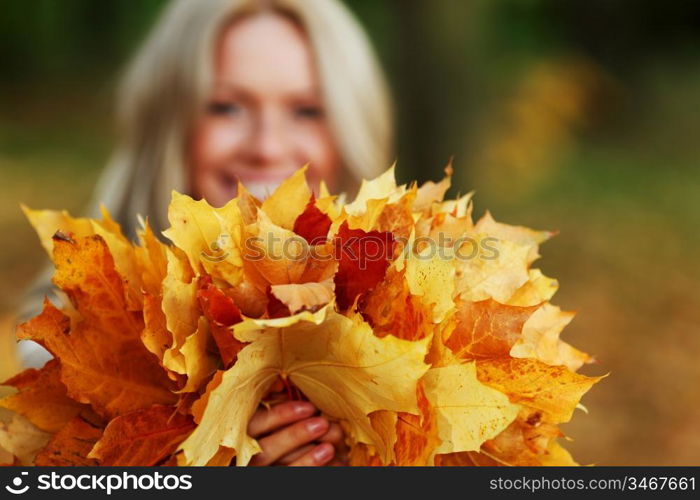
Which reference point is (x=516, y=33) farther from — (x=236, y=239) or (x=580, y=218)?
(x=236, y=239)

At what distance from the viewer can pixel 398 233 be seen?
0.76m

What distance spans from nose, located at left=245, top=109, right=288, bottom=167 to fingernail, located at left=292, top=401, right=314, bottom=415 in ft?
3.07

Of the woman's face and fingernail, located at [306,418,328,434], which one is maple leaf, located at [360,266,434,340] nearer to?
fingernail, located at [306,418,328,434]

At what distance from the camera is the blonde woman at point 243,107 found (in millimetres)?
1694

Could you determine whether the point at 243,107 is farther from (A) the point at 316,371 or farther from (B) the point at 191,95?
(A) the point at 316,371

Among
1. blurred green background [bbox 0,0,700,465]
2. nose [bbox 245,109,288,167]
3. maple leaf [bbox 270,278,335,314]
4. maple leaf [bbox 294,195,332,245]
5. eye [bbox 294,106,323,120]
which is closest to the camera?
maple leaf [bbox 270,278,335,314]

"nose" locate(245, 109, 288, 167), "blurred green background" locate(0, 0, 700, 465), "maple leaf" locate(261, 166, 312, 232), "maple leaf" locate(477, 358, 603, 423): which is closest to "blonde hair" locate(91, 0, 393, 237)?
"nose" locate(245, 109, 288, 167)

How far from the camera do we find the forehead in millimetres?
1699

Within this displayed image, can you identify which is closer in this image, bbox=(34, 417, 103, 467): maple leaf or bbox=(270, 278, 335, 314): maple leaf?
bbox=(270, 278, 335, 314): maple leaf

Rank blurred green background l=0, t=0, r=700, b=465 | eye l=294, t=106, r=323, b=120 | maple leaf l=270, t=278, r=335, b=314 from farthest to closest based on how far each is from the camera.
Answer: blurred green background l=0, t=0, r=700, b=465 → eye l=294, t=106, r=323, b=120 → maple leaf l=270, t=278, r=335, b=314

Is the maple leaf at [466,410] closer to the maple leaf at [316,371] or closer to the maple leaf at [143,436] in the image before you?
the maple leaf at [316,371]

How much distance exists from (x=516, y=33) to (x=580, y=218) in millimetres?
2186

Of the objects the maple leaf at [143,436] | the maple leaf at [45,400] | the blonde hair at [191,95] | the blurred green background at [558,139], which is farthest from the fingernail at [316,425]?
the blurred green background at [558,139]

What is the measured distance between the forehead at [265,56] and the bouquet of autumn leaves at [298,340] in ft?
3.16
